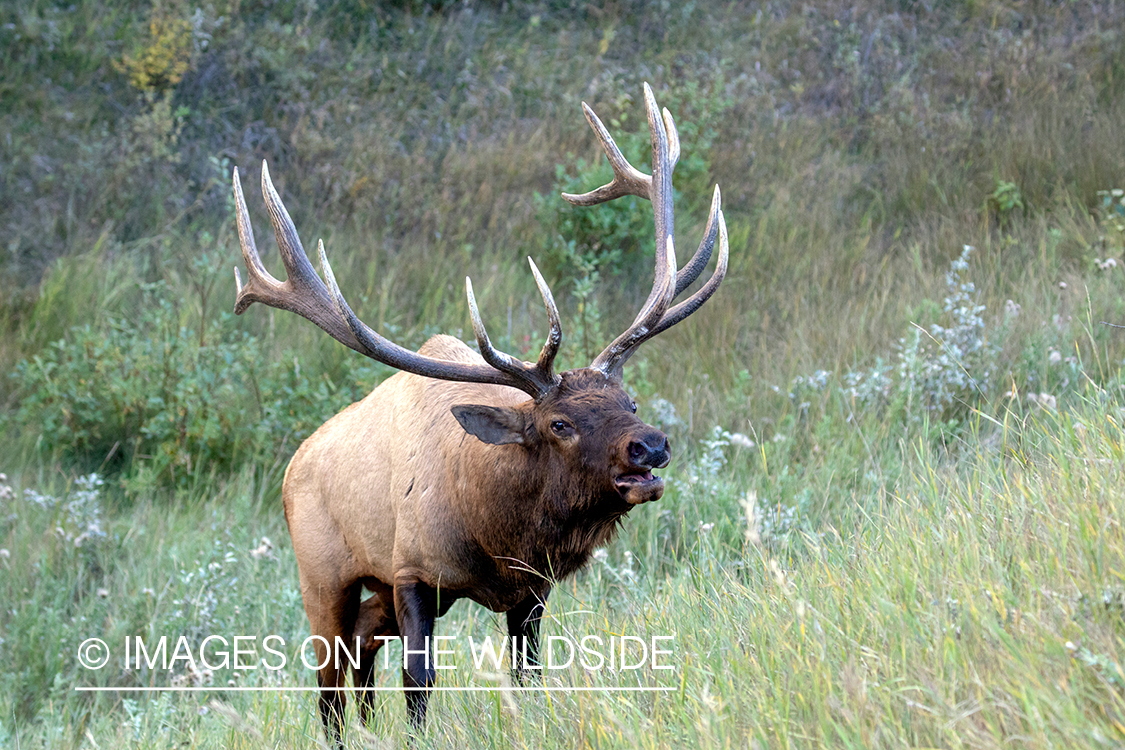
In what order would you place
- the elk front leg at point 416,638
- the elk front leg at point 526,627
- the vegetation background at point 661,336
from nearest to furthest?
the vegetation background at point 661,336 → the elk front leg at point 416,638 → the elk front leg at point 526,627

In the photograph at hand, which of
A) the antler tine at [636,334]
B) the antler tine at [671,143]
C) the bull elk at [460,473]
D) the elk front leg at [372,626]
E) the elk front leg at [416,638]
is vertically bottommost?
the elk front leg at [372,626]

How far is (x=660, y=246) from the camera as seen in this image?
12.9ft

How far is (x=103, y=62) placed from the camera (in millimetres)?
9656

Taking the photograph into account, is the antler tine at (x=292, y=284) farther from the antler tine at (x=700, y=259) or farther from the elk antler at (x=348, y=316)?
the antler tine at (x=700, y=259)

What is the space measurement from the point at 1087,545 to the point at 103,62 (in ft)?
31.8

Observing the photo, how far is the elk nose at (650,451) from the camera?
Answer: 9.93 ft

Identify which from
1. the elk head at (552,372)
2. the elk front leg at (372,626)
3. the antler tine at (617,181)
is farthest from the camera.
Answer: the antler tine at (617,181)

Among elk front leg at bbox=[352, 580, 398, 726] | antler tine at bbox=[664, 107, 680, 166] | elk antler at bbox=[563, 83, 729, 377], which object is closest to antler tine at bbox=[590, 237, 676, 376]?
elk antler at bbox=[563, 83, 729, 377]

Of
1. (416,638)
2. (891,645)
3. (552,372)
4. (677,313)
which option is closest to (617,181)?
(677,313)

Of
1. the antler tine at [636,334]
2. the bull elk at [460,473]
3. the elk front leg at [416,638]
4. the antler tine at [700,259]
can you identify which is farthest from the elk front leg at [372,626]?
the antler tine at [700,259]

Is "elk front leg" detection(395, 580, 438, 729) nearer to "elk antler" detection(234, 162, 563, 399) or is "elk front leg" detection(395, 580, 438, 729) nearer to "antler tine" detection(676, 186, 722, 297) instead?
"elk antler" detection(234, 162, 563, 399)

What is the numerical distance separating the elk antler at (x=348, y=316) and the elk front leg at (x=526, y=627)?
28.4 inches

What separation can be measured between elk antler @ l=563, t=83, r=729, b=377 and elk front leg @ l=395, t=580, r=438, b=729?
0.97 metres

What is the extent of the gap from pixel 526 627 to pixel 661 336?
12.4 ft
